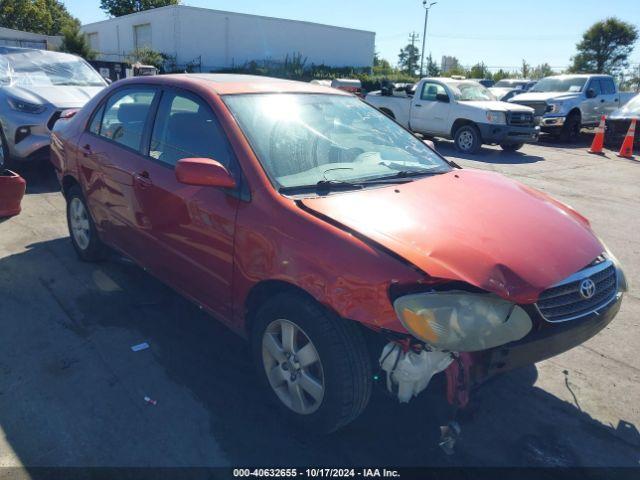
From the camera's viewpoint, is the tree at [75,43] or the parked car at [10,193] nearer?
the parked car at [10,193]

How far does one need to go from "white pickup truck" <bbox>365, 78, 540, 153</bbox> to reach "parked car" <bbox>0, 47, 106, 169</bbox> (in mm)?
6114

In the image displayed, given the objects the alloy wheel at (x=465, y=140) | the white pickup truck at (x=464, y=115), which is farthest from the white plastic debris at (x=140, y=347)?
the alloy wheel at (x=465, y=140)

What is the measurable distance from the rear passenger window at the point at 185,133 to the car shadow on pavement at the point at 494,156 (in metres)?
9.06

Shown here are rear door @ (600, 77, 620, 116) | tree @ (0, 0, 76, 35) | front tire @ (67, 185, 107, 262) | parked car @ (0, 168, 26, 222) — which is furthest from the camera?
tree @ (0, 0, 76, 35)

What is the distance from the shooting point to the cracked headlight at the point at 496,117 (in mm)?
12094

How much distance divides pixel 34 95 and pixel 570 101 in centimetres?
1384

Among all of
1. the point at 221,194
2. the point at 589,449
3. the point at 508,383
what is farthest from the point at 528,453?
the point at 221,194

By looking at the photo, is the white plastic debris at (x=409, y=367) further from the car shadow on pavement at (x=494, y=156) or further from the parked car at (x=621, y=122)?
the parked car at (x=621, y=122)

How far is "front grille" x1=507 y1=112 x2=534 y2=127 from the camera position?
40.3 ft

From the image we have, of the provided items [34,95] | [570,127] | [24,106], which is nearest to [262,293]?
[24,106]

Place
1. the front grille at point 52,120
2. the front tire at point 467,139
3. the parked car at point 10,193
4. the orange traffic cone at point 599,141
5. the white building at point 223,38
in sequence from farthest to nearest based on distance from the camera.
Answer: the white building at point 223,38
the orange traffic cone at point 599,141
the front tire at point 467,139
the front grille at point 52,120
the parked car at point 10,193

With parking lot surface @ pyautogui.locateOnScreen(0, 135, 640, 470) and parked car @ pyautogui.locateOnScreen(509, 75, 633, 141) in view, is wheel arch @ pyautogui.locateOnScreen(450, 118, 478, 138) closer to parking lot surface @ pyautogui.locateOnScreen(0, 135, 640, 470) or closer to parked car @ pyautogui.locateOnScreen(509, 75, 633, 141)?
parked car @ pyautogui.locateOnScreen(509, 75, 633, 141)

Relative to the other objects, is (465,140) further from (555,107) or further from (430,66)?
(430,66)

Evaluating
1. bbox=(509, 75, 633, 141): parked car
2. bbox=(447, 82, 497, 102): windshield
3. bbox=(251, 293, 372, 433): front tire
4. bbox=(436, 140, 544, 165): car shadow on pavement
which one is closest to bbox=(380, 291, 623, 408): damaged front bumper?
bbox=(251, 293, 372, 433): front tire
